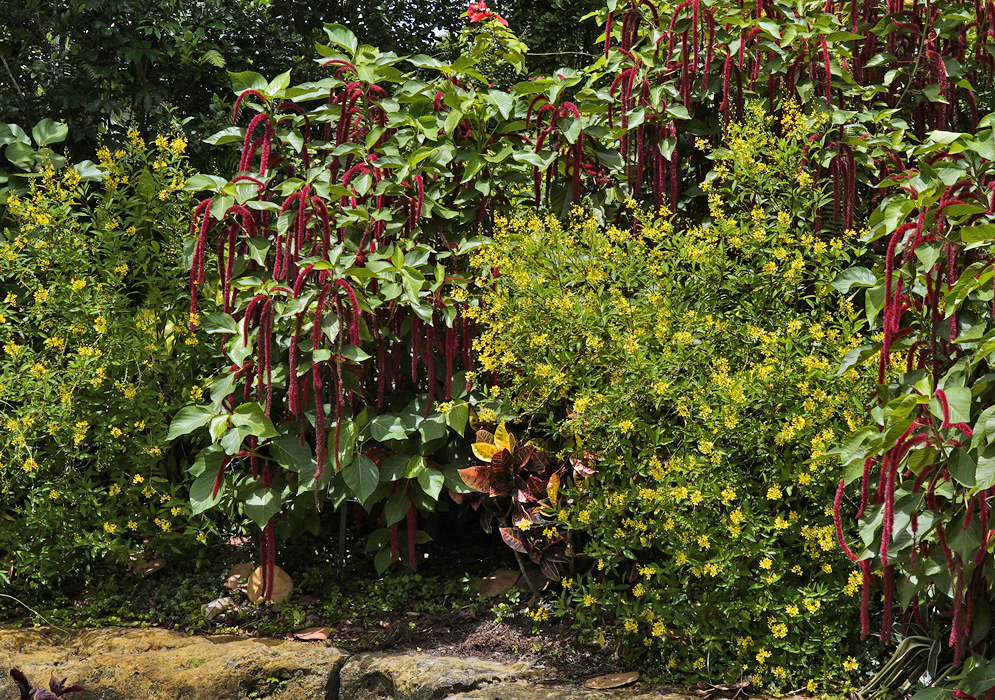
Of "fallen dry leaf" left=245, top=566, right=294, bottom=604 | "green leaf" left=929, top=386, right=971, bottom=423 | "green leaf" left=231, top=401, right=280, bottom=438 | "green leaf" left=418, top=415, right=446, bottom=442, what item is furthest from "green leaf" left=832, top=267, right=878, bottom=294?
"fallen dry leaf" left=245, top=566, right=294, bottom=604

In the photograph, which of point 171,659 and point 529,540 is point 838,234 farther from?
point 171,659

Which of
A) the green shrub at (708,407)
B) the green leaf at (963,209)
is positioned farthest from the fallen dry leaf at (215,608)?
the green leaf at (963,209)

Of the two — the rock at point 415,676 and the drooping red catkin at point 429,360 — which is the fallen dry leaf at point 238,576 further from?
the drooping red catkin at point 429,360

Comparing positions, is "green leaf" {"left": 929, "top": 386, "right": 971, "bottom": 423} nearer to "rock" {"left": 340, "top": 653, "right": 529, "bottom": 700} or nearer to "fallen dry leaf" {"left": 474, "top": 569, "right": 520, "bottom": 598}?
"rock" {"left": 340, "top": 653, "right": 529, "bottom": 700}

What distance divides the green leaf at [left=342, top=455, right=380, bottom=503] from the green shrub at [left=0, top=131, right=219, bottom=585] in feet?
2.47

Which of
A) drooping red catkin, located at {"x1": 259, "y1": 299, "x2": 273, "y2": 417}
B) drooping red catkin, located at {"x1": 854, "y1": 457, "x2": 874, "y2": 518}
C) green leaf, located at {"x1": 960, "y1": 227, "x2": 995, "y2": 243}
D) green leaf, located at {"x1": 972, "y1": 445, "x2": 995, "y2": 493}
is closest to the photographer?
green leaf, located at {"x1": 972, "y1": 445, "x2": 995, "y2": 493}

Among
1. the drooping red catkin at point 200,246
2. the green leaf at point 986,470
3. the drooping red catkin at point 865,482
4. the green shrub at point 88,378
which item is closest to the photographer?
the green leaf at point 986,470

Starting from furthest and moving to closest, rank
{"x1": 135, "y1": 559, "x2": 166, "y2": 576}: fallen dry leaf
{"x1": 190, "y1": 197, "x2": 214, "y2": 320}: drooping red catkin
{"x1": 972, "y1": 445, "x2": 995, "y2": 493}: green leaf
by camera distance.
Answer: {"x1": 135, "y1": 559, "x2": 166, "y2": 576}: fallen dry leaf
{"x1": 190, "y1": 197, "x2": 214, "y2": 320}: drooping red catkin
{"x1": 972, "y1": 445, "x2": 995, "y2": 493}: green leaf

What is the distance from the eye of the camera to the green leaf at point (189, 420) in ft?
10.6

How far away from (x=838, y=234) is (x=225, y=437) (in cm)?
226

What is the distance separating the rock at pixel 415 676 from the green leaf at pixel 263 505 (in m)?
0.59

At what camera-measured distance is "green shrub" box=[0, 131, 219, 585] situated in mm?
3451

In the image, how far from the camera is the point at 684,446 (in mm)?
2844

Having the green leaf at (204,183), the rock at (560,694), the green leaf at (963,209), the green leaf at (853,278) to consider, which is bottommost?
the rock at (560,694)
